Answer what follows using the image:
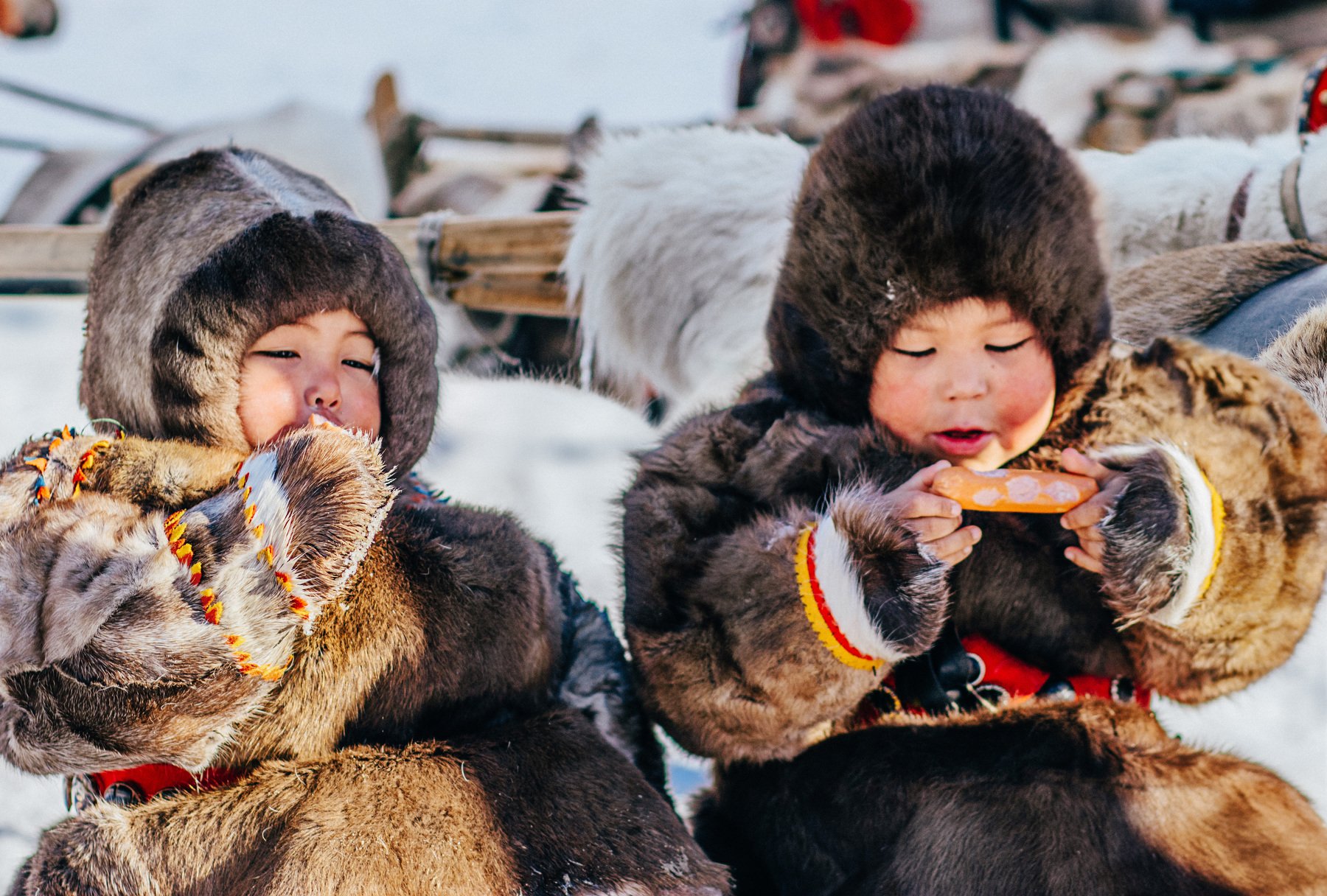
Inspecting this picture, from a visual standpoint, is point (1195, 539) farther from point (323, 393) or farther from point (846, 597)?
point (323, 393)

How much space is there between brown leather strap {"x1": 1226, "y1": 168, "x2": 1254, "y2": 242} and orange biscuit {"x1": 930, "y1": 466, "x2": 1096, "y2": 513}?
2.35ft

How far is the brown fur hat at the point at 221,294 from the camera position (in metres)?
0.96

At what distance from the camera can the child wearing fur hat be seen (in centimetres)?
88

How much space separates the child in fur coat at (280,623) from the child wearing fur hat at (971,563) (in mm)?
134

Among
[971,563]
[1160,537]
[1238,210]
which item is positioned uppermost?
[1238,210]

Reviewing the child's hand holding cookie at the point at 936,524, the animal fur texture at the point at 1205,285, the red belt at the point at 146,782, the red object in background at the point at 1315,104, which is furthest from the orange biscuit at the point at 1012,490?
the red object in background at the point at 1315,104


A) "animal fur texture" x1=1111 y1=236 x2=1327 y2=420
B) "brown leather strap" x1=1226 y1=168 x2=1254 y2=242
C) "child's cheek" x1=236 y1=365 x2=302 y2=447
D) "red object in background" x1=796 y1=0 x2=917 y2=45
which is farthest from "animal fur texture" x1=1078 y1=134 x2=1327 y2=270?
"red object in background" x1=796 y1=0 x2=917 y2=45

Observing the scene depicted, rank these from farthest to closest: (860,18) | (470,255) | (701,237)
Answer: (860,18), (470,255), (701,237)

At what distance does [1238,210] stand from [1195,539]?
29.1 inches

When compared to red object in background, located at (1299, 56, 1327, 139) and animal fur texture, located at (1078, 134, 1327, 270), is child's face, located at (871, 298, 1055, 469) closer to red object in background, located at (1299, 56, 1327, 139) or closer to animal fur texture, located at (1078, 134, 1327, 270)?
animal fur texture, located at (1078, 134, 1327, 270)

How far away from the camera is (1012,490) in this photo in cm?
88

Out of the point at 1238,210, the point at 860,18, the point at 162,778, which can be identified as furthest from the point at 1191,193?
the point at 860,18

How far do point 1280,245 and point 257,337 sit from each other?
1187 millimetres

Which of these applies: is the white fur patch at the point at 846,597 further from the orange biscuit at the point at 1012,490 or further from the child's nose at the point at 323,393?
the child's nose at the point at 323,393
